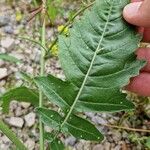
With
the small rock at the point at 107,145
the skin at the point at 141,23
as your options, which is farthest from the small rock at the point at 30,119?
the skin at the point at 141,23

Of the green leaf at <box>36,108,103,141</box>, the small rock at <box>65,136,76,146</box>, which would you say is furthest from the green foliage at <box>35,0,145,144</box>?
the small rock at <box>65,136,76,146</box>

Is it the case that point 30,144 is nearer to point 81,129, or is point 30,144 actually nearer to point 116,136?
point 116,136

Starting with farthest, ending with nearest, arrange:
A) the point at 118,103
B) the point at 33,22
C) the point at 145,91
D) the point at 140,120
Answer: the point at 33,22 → the point at 140,120 → the point at 145,91 → the point at 118,103

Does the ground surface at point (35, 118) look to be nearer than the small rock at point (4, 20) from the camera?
Yes

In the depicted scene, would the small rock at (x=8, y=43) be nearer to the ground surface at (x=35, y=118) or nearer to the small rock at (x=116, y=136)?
the ground surface at (x=35, y=118)

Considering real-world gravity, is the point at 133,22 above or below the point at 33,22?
above

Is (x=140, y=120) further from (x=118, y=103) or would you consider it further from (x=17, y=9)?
(x=17, y=9)

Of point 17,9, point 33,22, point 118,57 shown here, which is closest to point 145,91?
point 118,57
